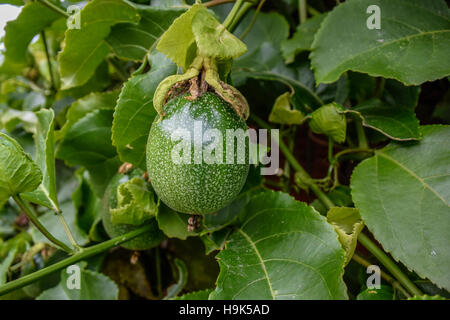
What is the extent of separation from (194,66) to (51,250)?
725 mm

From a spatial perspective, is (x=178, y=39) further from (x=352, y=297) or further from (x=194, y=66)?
(x=352, y=297)

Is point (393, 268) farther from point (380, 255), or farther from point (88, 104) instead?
point (88, 104)

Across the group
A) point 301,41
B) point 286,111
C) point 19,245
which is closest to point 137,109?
point 286,111

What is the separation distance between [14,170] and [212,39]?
0.37 metres

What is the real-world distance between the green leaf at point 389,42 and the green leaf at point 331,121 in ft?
0.20

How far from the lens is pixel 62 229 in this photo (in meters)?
0.90

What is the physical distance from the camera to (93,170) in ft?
2.82

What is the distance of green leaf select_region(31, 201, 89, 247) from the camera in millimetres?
879

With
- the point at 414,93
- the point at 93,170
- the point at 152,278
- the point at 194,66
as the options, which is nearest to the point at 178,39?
the point at 194,66

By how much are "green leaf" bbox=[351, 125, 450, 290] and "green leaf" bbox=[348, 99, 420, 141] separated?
0.02 meters

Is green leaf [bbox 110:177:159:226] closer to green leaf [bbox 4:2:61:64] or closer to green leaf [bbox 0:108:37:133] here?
green leaf [bbox 0:108:37:133]

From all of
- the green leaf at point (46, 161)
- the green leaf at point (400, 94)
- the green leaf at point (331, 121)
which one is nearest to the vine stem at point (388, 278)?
the green leaf at point (331, 121)

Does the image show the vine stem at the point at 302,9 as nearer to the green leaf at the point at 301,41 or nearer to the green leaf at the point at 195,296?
the green leaf at the point at 301,41

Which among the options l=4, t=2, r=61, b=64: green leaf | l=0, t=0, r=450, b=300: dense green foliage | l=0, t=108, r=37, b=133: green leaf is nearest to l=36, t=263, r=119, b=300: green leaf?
l=0, t=0, r=450, b=300: dense green foliage
